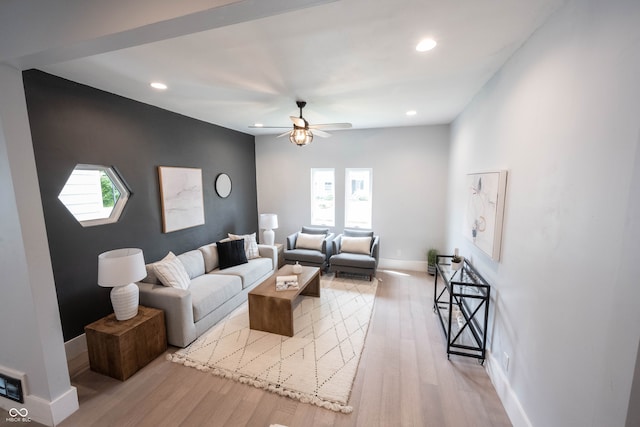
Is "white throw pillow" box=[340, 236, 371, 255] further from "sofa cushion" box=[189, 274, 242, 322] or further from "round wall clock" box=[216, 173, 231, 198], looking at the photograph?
"round wall clock" box=[216, 173, 231, 198]

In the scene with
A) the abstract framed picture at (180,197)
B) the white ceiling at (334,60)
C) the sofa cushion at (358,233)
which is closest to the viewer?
the white ceiling at (334,60)

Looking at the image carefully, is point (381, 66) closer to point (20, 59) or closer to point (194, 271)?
point (20, 59)

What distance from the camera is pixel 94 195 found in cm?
271

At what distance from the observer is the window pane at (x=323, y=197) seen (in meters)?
5.19

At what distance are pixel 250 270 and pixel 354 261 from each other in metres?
1.68

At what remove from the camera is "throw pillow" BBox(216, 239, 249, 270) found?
3754 millimetres

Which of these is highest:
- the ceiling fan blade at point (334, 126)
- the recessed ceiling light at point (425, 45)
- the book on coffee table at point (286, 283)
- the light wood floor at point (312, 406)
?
the recessed ceiling light at point (425, 45)

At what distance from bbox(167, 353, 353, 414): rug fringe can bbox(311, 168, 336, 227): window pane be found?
3.43 meters

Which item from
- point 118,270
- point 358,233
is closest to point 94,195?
point 118,270

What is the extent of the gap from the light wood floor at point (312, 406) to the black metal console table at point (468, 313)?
0.15m

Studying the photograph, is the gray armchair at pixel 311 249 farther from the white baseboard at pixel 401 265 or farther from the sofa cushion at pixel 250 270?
the white baseboard at pixel 401 265

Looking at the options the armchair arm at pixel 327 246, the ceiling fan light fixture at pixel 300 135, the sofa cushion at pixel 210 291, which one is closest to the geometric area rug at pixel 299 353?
the sofa cushion at pixel 210 291

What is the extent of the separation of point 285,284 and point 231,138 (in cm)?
313

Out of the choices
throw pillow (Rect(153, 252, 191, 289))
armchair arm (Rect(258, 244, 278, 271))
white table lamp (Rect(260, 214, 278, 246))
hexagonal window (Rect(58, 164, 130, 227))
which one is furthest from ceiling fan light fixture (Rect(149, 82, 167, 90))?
armchair arm (Rect(258, 244, 278, 271))
